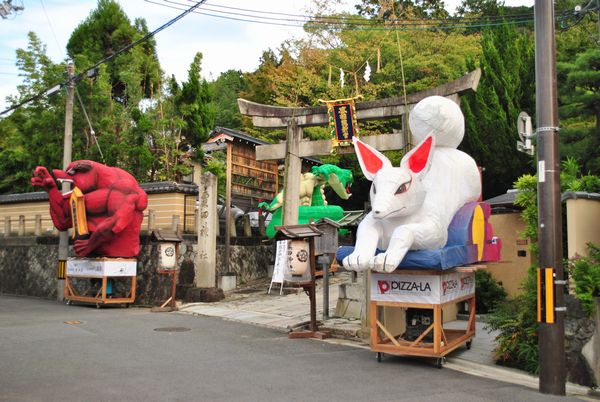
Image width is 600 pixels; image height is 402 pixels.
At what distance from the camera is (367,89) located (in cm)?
2464

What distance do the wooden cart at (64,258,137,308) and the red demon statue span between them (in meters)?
0.29

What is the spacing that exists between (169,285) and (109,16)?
21.0 m

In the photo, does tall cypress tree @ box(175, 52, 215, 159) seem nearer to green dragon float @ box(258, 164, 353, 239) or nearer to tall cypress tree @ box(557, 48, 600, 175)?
green dragon float @ box(258, 164, 353, 239)

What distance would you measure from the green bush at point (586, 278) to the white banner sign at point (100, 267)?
11.4 metres

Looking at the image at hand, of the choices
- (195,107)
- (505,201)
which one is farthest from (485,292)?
(195,107)

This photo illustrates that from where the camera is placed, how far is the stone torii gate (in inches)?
529

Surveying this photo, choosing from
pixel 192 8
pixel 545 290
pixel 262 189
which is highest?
pixel 192 8

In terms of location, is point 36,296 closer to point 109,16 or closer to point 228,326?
point 228,326

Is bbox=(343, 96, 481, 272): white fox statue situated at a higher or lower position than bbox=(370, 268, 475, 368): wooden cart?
higher

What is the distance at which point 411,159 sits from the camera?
841 cm

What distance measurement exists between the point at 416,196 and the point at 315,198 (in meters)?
11.7

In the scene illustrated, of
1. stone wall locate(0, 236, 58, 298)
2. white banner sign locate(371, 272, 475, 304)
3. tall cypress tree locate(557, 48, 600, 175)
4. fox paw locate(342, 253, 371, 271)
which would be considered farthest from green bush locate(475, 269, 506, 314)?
stone wall locate(0, 236, 58, 298)

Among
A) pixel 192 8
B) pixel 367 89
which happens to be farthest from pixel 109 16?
pixel 192 8

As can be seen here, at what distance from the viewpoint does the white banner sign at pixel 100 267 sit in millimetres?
14727
